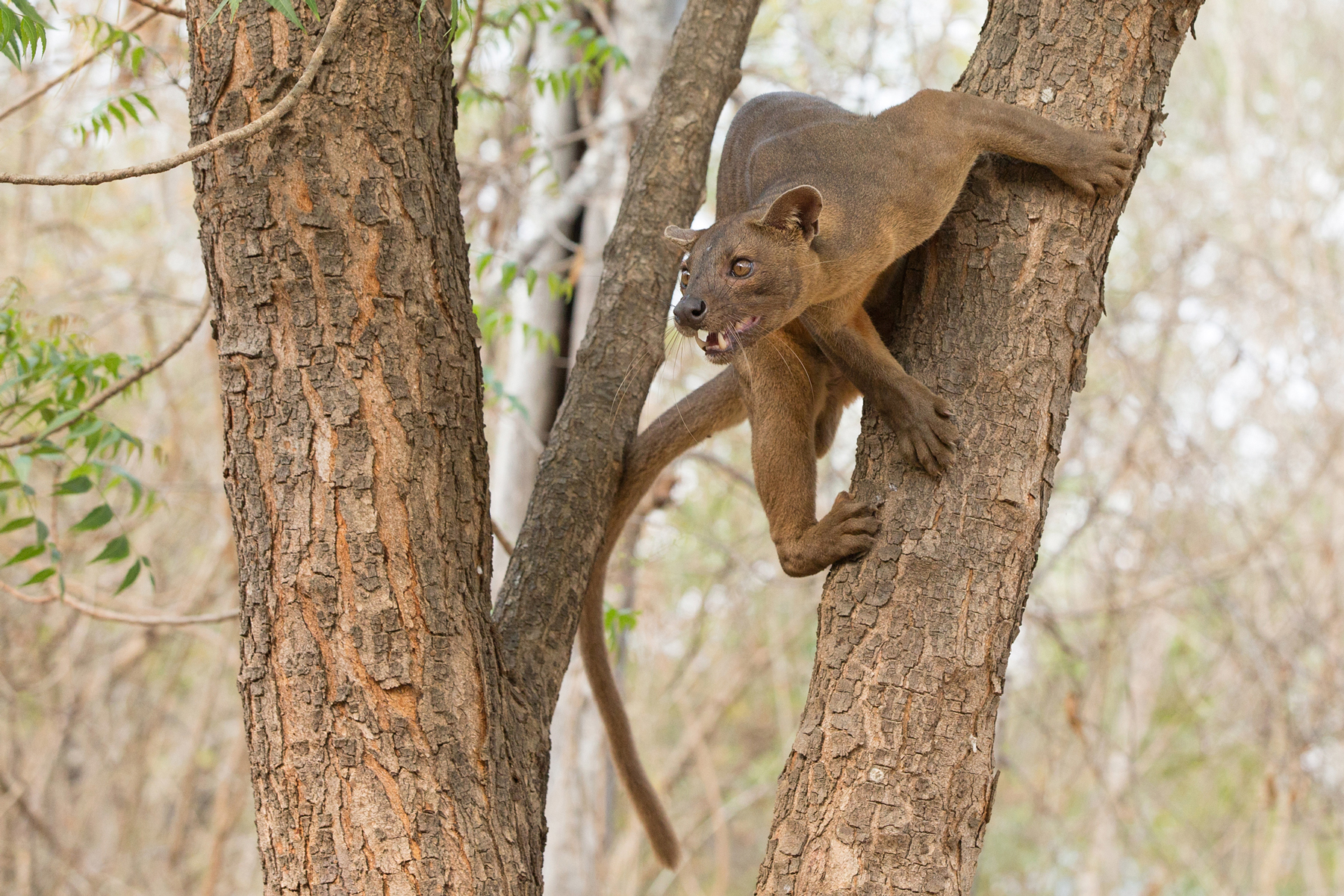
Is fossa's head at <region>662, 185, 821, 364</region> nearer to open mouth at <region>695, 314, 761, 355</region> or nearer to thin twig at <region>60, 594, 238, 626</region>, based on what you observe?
open mouth at <region>695, 314, 761, 355</region>

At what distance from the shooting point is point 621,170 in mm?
6223

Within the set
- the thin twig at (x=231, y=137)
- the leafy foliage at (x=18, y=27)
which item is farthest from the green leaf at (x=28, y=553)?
the leafy foliage at (x=18, y=27)

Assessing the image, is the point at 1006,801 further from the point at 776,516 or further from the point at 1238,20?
the point at 776,516

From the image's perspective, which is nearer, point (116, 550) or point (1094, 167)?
point (1094, 167)

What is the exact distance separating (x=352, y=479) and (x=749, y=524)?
7452 mm

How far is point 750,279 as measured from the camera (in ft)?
9.18

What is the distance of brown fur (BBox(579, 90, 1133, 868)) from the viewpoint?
2.47 m

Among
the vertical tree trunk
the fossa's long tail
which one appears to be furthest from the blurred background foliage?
the fossa's long tail

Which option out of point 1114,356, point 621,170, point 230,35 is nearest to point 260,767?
point 230,35

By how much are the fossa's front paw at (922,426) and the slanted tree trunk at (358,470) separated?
0.85 metres

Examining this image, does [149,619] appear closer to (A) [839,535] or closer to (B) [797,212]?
(A) [839,535]

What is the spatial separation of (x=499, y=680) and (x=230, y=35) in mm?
1361

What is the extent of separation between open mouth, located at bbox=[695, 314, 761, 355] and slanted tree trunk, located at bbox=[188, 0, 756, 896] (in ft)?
2.07

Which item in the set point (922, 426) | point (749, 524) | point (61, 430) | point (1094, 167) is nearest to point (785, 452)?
point (922, 426)
